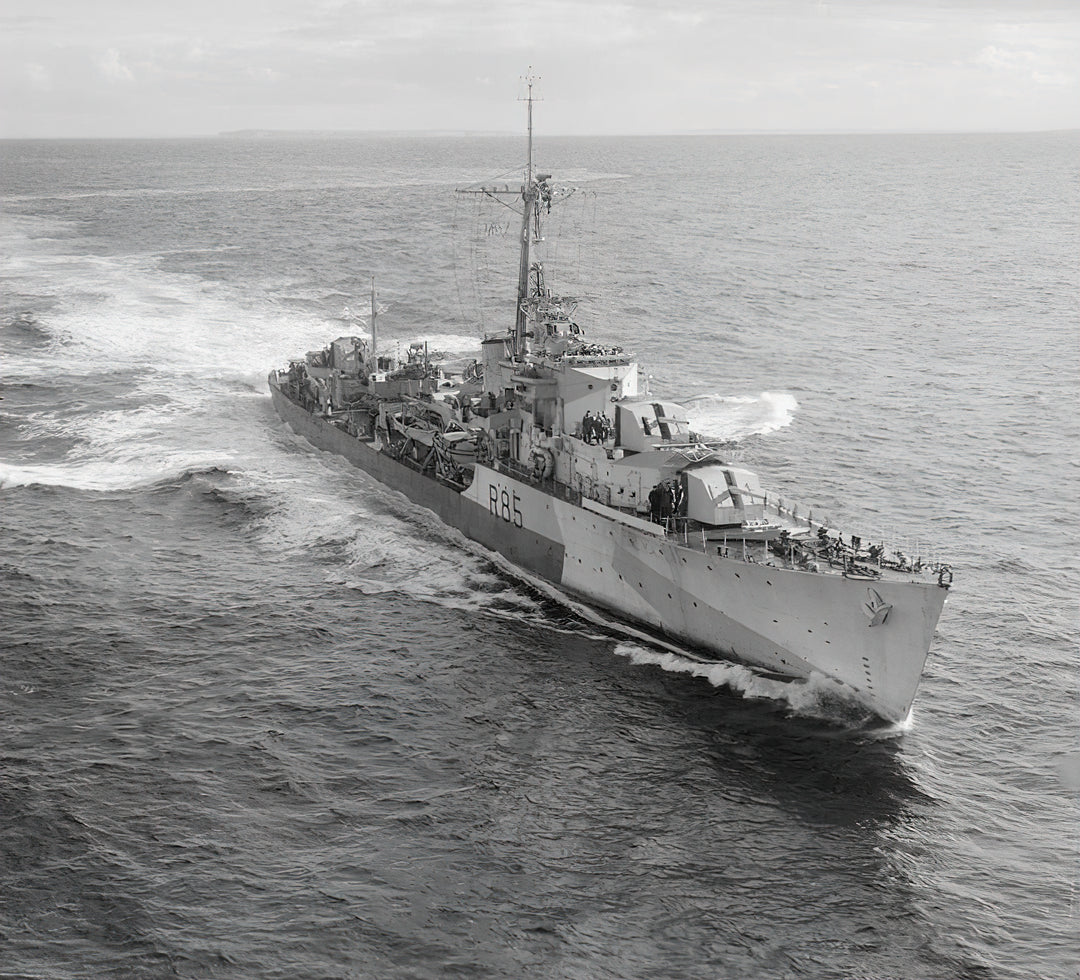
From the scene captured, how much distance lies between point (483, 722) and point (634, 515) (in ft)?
27.9

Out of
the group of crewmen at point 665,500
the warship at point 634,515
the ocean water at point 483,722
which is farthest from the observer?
the group of crewmen at point 665,500

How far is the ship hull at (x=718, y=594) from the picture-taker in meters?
28.3

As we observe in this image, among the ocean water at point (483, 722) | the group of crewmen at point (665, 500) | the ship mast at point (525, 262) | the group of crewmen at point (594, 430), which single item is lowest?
the ocean water at point (483, 722)

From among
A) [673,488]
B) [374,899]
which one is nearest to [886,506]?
[673,488]

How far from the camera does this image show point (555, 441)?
3784 centimetres

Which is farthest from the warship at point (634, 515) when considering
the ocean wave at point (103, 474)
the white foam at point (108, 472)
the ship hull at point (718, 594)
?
the ocean wave at point (103, 474)

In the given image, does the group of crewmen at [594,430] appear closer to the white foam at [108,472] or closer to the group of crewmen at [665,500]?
the group of crewmen at [665,500]

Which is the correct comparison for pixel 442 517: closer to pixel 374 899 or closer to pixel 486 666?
pixel 486 666

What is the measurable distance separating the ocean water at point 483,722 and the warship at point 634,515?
1.11 m

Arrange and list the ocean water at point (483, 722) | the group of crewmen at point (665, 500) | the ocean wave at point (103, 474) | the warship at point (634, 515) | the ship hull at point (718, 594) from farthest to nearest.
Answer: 1. the ocean wave at point (103, 474)
2. the group of crewmen at point (665, 500)
3. the warship at point (634, 515)
4. the ship hull at point (718, 594)
5. the ocean water at point (483, 722)

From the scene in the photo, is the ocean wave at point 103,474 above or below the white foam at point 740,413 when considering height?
below

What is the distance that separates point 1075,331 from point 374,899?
205ft

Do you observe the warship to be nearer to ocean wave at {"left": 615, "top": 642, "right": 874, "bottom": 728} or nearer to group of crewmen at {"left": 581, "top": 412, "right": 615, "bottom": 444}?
group of crewmen at {"left": 581, "top": 412, "right": 615, "bottom": 444}

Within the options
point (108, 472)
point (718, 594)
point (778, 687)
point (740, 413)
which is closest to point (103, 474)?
point (108, 472)
